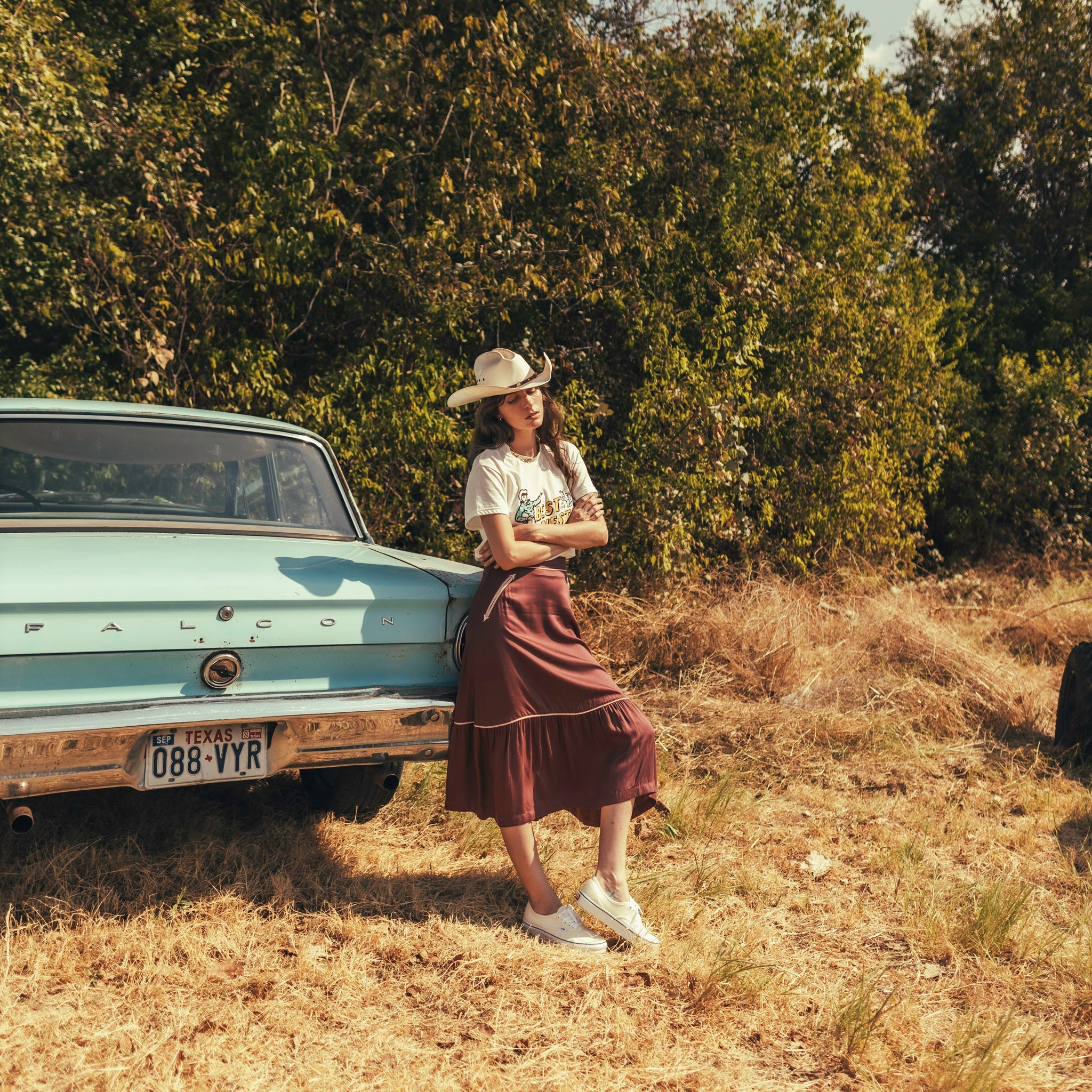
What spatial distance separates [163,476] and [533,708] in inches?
70.1

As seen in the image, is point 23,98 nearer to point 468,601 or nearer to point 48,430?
point 48,430

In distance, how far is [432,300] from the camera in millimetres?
7555

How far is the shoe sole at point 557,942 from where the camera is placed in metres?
3.10

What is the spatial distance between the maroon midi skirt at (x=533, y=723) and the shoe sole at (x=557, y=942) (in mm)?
372

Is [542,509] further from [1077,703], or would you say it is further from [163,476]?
[1077,703]

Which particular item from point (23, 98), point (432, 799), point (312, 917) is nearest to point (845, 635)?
point (432, 799)

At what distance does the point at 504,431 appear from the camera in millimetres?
3314

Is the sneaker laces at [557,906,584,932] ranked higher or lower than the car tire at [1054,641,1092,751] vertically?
lower

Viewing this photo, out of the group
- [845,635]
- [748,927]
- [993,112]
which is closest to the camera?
[748,927]

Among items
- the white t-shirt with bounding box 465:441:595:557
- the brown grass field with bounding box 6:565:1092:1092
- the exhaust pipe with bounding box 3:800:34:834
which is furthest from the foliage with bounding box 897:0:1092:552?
the exhaust pipe with bounding box 3:800:34:834

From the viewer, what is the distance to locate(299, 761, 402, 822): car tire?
13.3ft

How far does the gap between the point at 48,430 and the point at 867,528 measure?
7518 millimetres

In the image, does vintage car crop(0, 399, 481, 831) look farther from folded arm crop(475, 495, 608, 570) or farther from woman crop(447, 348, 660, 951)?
folded arm crop(475, 495, 608, 570)

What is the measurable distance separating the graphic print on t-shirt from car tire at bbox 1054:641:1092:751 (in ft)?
11.0
